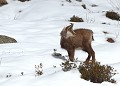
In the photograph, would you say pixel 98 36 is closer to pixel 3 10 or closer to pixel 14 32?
pixel 14 32

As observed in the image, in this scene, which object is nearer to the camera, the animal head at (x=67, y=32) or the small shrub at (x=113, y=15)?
the animal head at (x=67, y=32)

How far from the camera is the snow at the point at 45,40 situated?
5844 mm

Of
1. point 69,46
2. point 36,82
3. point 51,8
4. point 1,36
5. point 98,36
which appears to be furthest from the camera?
point 51,8

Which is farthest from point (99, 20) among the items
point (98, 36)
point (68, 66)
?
point (68, 66)

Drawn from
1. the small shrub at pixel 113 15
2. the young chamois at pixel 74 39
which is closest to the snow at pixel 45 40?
the small shrub at pixel 113 15

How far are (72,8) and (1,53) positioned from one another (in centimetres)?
815

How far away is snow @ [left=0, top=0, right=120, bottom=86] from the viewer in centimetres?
584

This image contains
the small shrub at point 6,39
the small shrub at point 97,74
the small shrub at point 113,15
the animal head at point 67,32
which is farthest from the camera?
the small shrub at point 113,15

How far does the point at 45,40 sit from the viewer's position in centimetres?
1062

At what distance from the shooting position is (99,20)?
48.3 feet

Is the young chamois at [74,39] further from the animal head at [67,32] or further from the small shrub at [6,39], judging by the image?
the small shrub at [6,39]

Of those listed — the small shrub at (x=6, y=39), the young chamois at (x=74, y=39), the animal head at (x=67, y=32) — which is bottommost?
the small shrub at (x=6, y=39)

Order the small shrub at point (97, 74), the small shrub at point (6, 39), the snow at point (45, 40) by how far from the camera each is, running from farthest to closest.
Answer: the small shrub at point (6, 39) → the snow at point (45, 40) → the small shrub at point (97, 74)

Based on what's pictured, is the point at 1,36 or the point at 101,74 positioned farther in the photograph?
the point at 1,36
